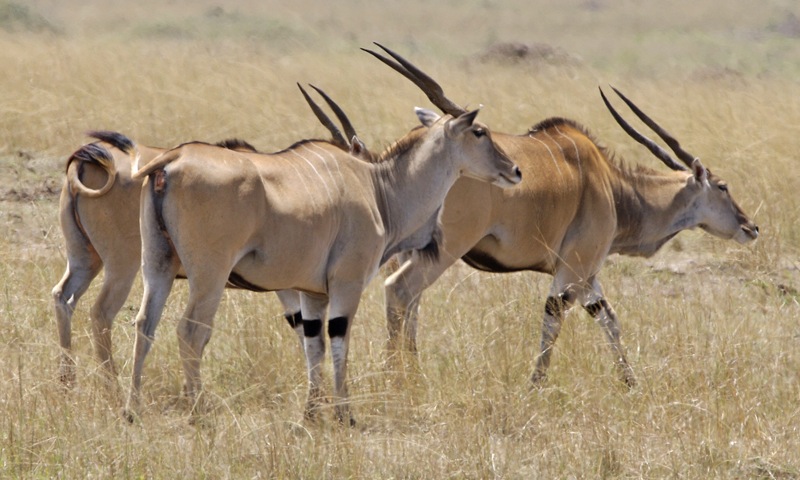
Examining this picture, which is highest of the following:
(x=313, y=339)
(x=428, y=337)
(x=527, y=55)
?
(x=313, y=339)

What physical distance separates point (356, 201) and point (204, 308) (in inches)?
33.8

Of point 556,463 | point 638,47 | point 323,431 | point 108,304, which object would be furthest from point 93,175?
point 638,47

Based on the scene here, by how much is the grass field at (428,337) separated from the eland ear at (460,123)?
36.7 inches

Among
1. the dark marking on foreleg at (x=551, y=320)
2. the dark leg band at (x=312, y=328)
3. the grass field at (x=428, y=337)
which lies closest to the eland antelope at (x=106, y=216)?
the grass field at (x=428, y=337)

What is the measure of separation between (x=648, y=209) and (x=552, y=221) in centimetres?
81

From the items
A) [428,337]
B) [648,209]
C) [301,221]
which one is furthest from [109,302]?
[648,209]

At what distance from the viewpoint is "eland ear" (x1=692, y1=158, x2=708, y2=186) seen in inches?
273

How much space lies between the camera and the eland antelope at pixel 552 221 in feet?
19.8

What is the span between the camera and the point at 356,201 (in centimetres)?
532

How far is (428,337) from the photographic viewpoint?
629 centimetres

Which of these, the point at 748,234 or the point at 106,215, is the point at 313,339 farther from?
the point at 748,234

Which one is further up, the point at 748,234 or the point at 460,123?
the point at 460,123

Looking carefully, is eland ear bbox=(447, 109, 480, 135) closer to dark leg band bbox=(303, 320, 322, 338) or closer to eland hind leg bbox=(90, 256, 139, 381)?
dark leg band bbox=(303, 320, 322, 338)

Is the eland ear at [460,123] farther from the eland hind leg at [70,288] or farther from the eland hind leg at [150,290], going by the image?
the eland hind leg at [70,288]
